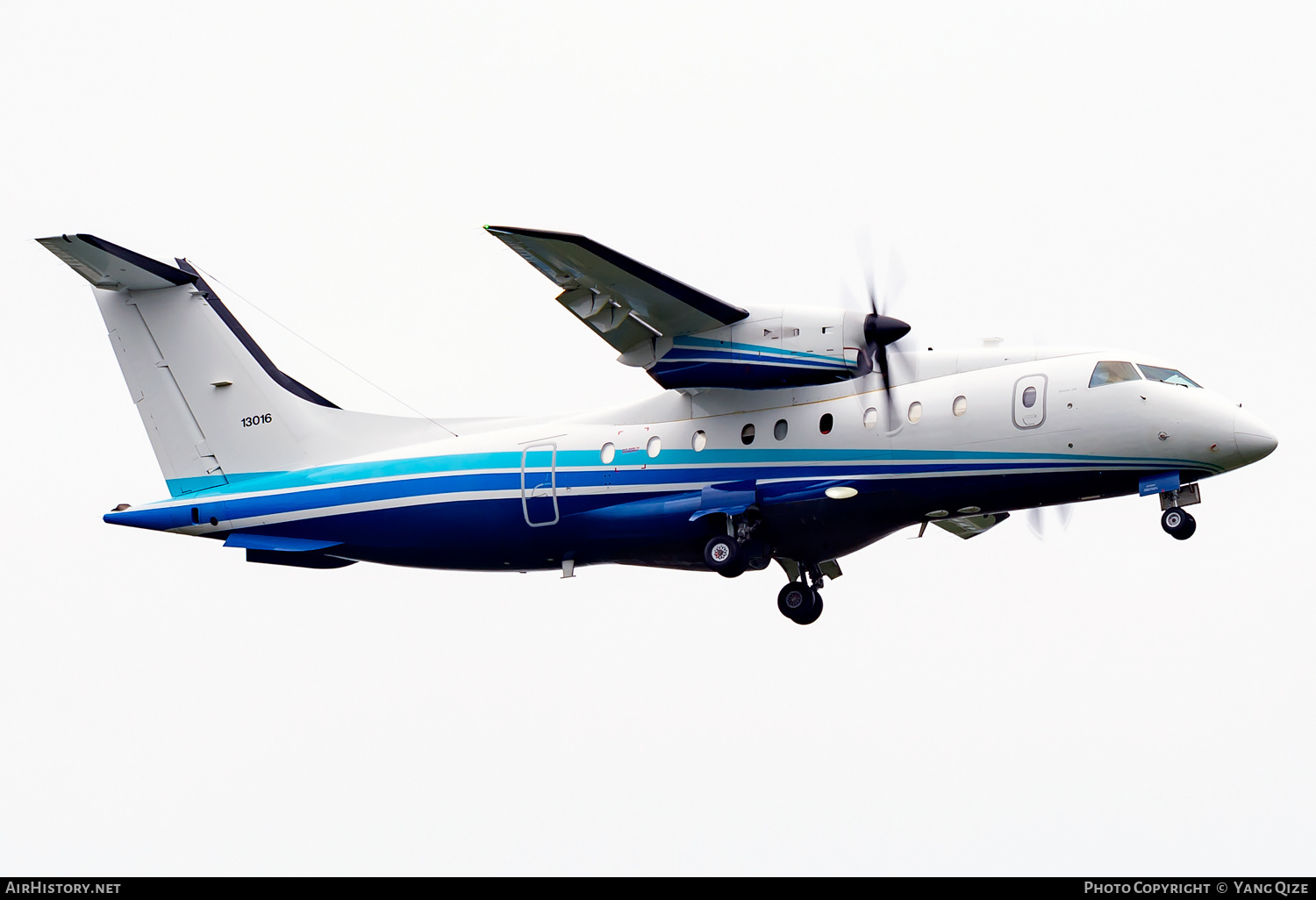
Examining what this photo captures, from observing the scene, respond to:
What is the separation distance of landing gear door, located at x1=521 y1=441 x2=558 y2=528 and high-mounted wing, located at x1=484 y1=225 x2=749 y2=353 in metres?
1.85

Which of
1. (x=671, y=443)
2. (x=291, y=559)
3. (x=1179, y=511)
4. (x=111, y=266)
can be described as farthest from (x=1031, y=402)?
(x=111, y=266)

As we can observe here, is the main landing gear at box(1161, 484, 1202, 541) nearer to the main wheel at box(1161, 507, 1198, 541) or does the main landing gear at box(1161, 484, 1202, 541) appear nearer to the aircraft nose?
the main wheel at box(1161, 507, 1198, 541)

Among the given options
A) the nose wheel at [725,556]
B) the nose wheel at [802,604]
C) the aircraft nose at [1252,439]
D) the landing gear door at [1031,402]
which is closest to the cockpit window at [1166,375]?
the aircraft nose at [1252,439]

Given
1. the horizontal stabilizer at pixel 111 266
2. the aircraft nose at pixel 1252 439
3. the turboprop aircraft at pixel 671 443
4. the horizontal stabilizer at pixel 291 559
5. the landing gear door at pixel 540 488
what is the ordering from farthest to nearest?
the horizontal stabilizer at pixel 291 559 < the horizontal stabilizer at pixel 111 266 < the landing gear door at pixel 540 488 < the turboprop aircraft at pixel 671 443 < the aircraft nose at pixel 1252 439

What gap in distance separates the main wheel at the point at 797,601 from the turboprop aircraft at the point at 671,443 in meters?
0.03

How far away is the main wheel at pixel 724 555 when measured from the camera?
16828 millimetres

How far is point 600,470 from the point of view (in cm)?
1770

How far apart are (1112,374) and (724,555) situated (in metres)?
4.87

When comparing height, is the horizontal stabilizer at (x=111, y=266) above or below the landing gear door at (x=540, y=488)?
above

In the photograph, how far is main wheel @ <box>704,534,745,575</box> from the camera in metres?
16.8

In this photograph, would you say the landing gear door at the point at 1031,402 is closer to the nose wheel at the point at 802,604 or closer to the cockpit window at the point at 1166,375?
the cockpit window at the point at 1166,375

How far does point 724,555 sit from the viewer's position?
16.8 metres

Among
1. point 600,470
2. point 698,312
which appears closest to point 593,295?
point 698,312
